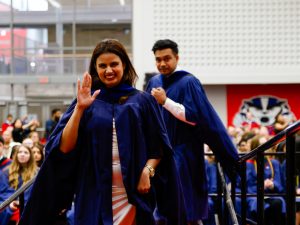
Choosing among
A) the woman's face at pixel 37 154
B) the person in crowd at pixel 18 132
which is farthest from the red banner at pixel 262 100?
the woman's face at pixel 37 154

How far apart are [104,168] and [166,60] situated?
1.75 m

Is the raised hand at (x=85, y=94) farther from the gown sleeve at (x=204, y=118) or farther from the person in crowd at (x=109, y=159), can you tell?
the gown sleeve at (x=204, y=118)

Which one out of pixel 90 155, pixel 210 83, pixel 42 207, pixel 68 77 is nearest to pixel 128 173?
pixel 90 155

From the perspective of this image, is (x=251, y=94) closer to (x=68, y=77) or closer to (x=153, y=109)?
(x=68, y=77)

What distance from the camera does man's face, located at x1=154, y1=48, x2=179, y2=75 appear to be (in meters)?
4.68

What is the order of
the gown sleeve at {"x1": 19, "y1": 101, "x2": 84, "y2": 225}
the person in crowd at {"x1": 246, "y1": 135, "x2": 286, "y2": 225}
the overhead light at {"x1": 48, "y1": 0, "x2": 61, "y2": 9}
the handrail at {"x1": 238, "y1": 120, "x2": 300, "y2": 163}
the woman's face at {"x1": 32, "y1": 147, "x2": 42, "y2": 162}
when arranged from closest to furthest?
the handrail at {"x1": 238, "y1": 120, "x2": 300, "y2": 163} → the gown sleeve at {"x1": 19, "y1": 101, "x2": 84, "y2": 225} → the person in crowd at {"x1": 246, "y1": 135, "x2": 286, "y2": 225} → the woman's face at {"x1": 32, "y1": 147, "x2": 42, "y2": 162} → the overhead light at {"x1": 48, "y1": 0, "x2": 61, "y2": 9}

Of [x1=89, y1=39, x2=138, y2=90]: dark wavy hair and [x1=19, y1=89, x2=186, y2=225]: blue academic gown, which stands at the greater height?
[x1=89, y1=39, x2=138, y2=90]: dark wavy hair

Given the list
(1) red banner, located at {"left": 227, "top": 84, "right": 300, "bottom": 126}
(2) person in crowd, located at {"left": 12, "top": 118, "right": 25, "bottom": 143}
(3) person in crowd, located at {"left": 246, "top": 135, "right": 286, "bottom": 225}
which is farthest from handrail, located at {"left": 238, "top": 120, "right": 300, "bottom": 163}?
(1) red banner, located at {"left": 227, "top": 84, "right": 300, "bottom": 126}

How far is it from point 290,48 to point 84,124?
1496 cm

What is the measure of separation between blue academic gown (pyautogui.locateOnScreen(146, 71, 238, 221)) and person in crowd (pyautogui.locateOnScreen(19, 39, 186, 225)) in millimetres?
1417

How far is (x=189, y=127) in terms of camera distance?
483 cm

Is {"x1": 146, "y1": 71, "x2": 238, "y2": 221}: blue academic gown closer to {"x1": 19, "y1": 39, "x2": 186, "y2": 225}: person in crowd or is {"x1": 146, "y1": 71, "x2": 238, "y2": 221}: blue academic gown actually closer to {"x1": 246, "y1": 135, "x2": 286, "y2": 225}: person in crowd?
{"x1": 19, "y1": 39, "x2": 186, "y2": 225}: person in crowd

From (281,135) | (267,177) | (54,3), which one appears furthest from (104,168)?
(54,3)

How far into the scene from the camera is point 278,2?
17.4 meters
